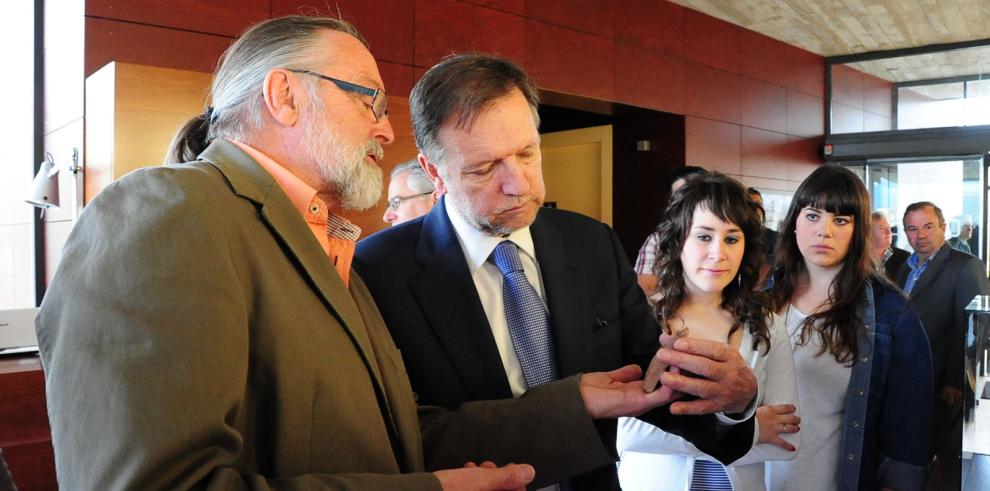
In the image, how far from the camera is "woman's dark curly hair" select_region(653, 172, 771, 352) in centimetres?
233

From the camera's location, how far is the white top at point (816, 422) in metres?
2.31

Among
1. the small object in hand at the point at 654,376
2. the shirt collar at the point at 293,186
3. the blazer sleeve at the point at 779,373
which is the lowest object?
the blazer sleeve at the point at 779,373

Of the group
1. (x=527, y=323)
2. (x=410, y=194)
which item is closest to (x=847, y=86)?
(x=410, y=194)

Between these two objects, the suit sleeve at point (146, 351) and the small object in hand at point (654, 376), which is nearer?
the suit sleeve at point (146, 351)

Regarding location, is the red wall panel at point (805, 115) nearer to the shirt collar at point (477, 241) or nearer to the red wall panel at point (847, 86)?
the red wall panel at point (847, 86)

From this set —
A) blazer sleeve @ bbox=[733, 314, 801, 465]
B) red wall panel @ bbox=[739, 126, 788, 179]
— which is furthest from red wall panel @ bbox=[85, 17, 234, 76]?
red wall panel @ bbox=[739, 126, 788, 179]

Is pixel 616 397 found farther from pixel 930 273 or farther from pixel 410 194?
pixel 930 273

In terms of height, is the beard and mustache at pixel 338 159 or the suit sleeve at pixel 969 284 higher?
the beard and mustache at pixel 338 159

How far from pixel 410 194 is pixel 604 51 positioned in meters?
4.96

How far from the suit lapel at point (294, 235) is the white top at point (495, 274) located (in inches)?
18.6

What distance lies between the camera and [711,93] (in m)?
8.62

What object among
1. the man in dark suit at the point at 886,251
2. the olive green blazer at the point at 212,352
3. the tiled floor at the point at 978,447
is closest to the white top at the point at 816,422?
the tiled floor at the point at 978,447

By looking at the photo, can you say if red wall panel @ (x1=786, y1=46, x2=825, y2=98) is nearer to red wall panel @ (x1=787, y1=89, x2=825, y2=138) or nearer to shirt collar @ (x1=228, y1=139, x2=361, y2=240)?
red wall panel @ (x1=787, y1=89, x2=825, y2=138)

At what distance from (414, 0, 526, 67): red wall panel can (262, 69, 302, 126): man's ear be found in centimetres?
427
